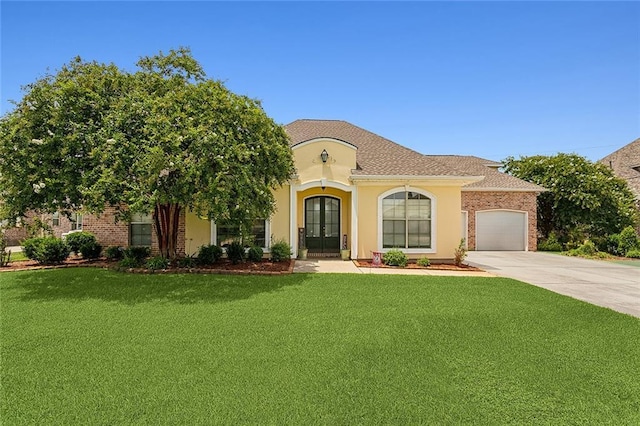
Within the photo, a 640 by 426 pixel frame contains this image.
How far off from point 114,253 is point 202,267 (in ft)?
12.7

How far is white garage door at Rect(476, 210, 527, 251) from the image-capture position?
61.6 feet

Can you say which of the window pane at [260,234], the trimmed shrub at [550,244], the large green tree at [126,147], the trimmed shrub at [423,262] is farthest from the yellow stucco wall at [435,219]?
the trimmed shrub at [550,244]

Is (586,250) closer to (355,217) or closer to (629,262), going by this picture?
(629,262)

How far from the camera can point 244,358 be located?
13.8 feet

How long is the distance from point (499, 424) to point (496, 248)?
18117 millimetres

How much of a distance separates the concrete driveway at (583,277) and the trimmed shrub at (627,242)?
11.3ft

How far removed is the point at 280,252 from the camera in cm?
1180

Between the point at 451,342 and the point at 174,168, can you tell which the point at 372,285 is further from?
the point at 174,168

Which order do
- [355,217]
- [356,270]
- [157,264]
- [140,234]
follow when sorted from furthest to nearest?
[140,234], [355,217], [356,270], [157,264]

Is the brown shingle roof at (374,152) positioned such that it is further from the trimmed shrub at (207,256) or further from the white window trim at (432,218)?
the trimmed shrub at (207,256)

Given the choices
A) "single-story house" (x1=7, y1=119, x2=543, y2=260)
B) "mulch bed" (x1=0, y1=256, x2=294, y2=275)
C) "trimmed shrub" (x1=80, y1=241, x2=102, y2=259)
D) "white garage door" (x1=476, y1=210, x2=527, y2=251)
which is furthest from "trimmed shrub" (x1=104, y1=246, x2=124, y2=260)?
"white garage door" (x1=476, y1=210, x2=527, y2=251)

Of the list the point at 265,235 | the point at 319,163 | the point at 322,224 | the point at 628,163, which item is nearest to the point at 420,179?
the point at 319,163

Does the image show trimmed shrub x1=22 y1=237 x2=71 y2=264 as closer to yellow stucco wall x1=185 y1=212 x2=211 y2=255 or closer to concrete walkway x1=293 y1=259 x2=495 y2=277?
yellow stucco wall x1=185 y1=212 x2=211 y2=255

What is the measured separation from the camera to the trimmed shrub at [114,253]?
11.7 m
